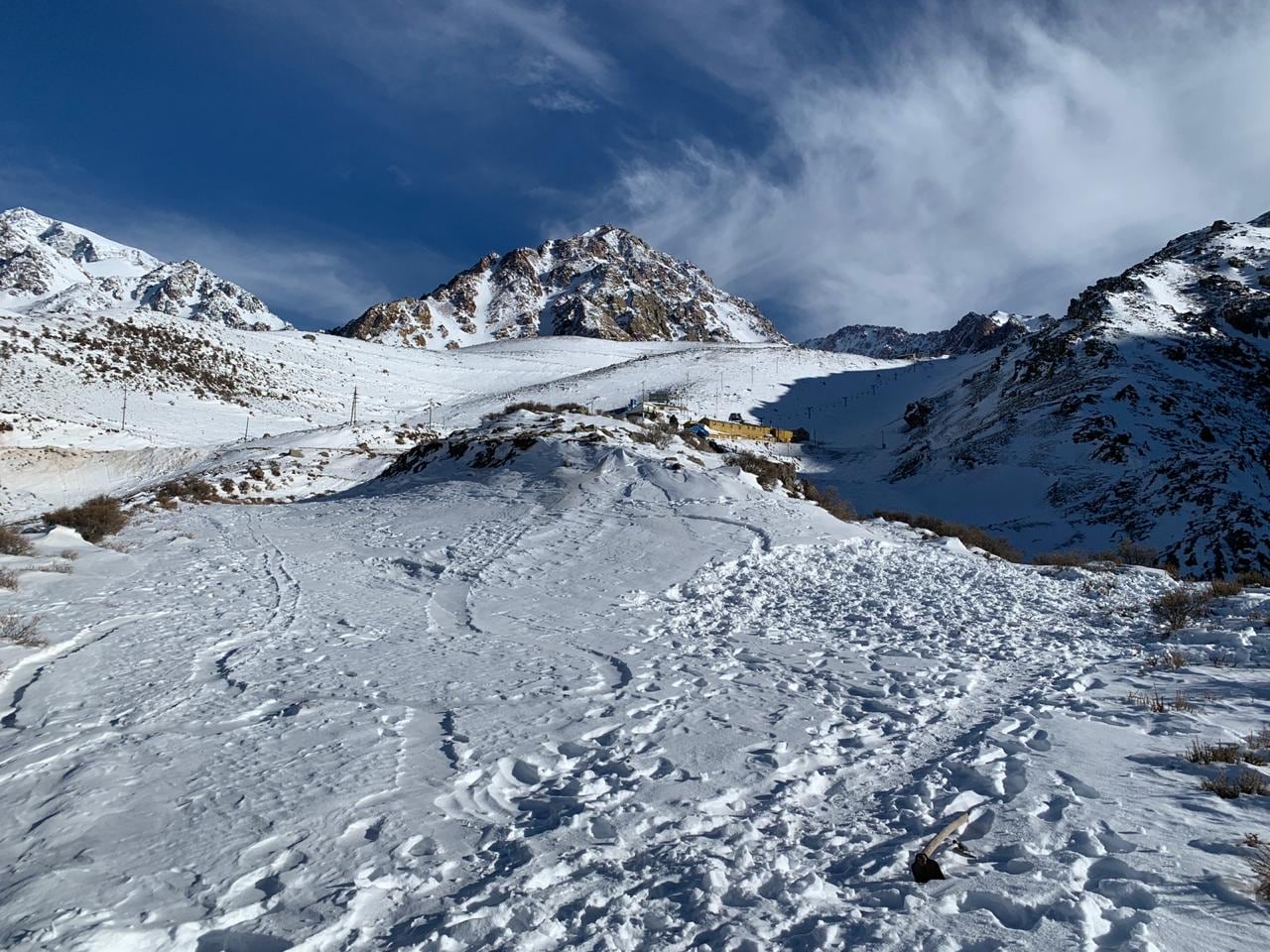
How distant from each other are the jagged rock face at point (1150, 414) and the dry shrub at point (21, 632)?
3038 centimetres

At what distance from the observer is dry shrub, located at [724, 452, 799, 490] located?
24047 mm

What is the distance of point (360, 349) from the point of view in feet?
303

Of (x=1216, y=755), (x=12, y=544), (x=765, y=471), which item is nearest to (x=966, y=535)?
(x=765, y=471)

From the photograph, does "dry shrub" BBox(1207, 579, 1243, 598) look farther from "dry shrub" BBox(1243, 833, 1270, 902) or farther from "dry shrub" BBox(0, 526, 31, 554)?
"dry shrub" BBox(0, 526, 31, 554)

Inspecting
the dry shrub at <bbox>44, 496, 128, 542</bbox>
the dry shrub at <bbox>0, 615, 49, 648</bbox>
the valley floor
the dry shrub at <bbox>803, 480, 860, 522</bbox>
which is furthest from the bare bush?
the dry shrub at <bbox>803, 480, 860, 522</bbox>

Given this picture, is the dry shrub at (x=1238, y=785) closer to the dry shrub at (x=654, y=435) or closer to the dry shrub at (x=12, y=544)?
the dry shrub at (x=12, y=544)

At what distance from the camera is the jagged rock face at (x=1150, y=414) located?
86.6 feet

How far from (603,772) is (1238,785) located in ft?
15.4

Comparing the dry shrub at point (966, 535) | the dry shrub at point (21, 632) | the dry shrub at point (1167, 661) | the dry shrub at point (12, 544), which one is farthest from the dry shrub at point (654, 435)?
the dry shrub at point (21, 632)

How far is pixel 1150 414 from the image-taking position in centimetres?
3725

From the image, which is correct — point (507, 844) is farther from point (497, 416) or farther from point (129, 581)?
point (497, 416)

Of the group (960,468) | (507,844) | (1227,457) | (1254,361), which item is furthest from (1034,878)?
(1254,361)

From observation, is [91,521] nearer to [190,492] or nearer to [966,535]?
[190,492]

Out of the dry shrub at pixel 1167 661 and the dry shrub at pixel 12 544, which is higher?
the dry shrub at pixel 1167 661
